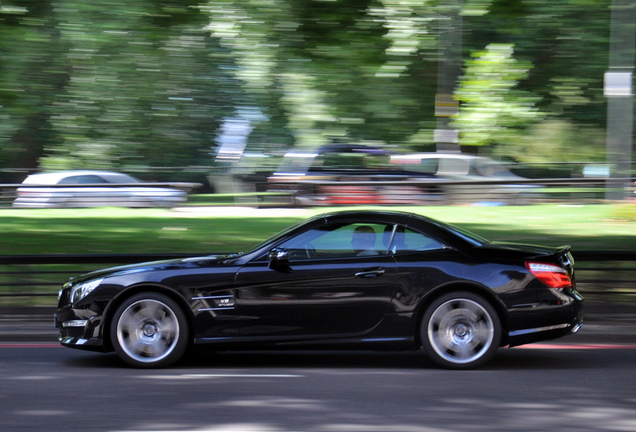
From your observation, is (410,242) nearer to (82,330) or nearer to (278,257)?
(278,257)

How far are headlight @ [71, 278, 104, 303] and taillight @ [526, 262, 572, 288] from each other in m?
3.73

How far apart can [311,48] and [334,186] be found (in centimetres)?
1042

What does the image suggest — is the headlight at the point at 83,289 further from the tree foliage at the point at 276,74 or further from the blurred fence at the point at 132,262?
the tree foliage at the point at 276,74

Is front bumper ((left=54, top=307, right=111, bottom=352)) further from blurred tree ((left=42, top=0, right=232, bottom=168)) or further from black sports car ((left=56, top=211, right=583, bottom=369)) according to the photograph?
blurred tree ((left=42, top=0, right=232, bottom=168))

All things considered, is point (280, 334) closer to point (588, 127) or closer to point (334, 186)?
point (334, 186)

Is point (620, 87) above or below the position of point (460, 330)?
above

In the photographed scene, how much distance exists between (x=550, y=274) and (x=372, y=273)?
1.50 m

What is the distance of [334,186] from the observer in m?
22.9

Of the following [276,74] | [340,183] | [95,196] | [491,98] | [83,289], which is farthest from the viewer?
[491,98]

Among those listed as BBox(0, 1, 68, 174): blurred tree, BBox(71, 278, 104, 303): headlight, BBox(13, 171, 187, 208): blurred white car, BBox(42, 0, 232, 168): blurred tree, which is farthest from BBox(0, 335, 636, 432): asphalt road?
BBox(13, 171, 187, 208): blurred white car

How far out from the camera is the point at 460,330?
721 cm

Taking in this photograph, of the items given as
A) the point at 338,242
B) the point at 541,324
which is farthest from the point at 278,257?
the point at 541,324

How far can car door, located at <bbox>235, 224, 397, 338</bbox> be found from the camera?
7203 mm

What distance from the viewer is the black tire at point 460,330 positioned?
7180 mm
